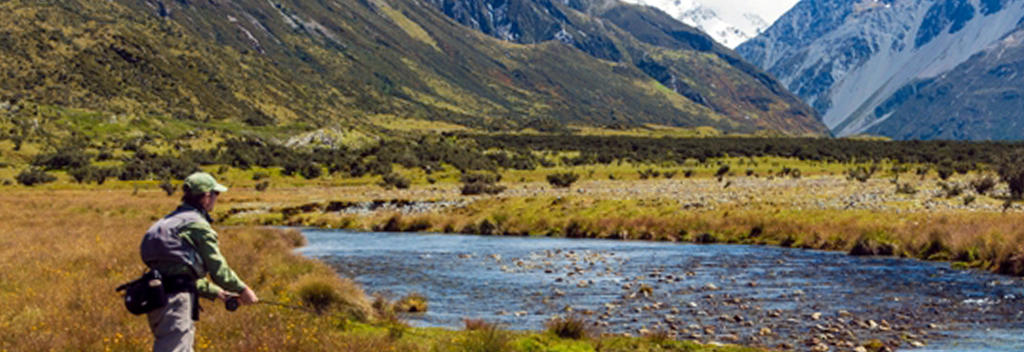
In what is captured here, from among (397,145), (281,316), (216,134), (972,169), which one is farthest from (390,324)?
(216,134)

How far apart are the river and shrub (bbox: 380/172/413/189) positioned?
51.0 m

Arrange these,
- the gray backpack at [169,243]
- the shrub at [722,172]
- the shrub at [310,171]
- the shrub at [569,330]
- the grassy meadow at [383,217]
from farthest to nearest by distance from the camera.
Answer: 1. the shrub at [310,171]
2. the shrub at [722,172]
3. the shrub at [569,330]
4. the grassy meadow at [383,217]
5. the gray backpack at [169,243]

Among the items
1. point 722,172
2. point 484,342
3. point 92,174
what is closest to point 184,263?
point 484,342

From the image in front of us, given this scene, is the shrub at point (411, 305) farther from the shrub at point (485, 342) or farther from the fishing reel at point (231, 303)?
the fishing reel at point (231, 303)

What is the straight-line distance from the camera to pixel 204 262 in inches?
392

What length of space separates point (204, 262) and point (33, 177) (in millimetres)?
96623

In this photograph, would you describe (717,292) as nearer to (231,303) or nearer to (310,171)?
(231,303)

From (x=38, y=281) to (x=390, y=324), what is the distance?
9277 millimetres

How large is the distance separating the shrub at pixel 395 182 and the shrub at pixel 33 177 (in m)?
39.8

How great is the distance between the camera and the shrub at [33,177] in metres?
90.4

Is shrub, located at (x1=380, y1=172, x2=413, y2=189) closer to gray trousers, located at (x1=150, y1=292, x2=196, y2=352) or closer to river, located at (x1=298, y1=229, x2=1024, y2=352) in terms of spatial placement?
river, located at (x1=298, y1=229, x2=1024, y2=352)

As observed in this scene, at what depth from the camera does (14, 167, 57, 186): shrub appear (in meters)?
90.4

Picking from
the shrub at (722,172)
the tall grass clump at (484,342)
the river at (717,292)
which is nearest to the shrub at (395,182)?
the shrub at (722,172)

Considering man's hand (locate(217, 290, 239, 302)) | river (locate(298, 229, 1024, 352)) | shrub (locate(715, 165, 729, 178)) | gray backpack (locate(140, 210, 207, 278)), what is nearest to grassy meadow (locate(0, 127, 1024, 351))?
shrub (locate(715, 165, 729, 178))
